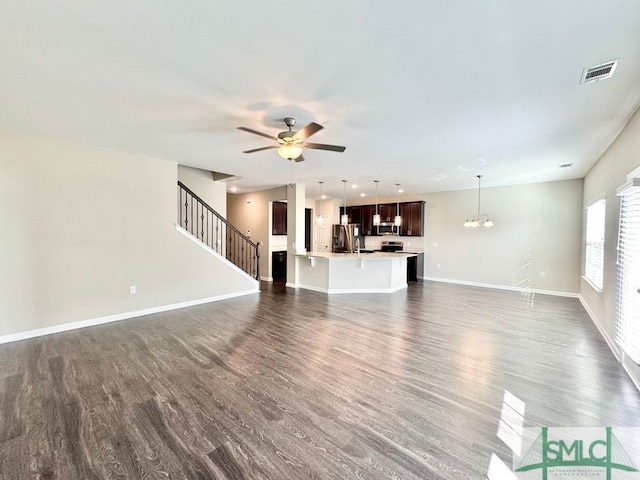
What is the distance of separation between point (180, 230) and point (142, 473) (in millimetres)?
4212

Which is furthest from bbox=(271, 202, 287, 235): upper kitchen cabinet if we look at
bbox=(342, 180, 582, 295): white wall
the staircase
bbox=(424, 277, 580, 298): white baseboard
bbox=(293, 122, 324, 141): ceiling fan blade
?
bbox=(293, 122, 324, 141): ceiling fan blade

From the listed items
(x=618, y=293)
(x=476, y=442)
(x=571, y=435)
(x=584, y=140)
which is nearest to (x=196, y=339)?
(x=476, y=442)

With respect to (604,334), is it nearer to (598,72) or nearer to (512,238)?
(598,72)

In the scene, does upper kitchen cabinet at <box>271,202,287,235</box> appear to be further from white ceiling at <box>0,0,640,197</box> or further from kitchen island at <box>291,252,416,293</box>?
white ceiling at <box>0,0,640,197</box>

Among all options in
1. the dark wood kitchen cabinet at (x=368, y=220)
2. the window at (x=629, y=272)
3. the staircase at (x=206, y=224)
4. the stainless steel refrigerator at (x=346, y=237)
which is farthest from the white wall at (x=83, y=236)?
the window at (x=629, y=272)

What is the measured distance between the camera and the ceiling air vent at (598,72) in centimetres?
210

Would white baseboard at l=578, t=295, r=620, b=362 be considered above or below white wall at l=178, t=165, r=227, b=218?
below

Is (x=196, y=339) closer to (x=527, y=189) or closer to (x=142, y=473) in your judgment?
(x=142, y=473)

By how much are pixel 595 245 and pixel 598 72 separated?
4.14m

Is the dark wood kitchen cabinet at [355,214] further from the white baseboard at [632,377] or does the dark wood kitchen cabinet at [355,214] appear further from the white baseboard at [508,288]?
the white baseboard at [632,377]

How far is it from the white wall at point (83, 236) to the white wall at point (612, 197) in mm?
6243

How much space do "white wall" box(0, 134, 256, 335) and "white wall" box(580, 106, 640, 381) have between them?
6.24 meters

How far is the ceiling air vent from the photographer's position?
210 cm

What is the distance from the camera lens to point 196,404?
2348 millimetres
